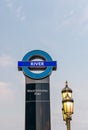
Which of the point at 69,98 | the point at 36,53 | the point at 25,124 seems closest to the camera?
the point at 69,98

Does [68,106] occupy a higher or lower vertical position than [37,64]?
lower

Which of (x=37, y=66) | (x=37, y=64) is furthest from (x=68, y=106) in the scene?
(x=37, y=64)

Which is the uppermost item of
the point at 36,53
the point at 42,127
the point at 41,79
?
the point at 36,53

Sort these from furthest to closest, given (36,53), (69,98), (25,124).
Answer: (36,53) → (25,124) → (69,98)

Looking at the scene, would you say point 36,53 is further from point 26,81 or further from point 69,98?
point 69,98

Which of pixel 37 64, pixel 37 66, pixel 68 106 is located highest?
pixel 37 64

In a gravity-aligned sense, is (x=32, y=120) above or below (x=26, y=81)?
below

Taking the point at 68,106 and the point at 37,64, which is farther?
the point at 37,64

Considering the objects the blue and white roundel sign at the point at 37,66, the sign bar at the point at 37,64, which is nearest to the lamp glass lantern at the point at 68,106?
the blue and white roundel sign at the point at 37,66

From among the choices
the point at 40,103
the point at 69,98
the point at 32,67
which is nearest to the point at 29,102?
the point at 40,103

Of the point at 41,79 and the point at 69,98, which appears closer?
the point at 69,98

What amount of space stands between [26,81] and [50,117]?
21.4 ft

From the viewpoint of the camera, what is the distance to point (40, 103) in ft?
182

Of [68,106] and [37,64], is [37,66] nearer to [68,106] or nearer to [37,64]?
[37,64]
